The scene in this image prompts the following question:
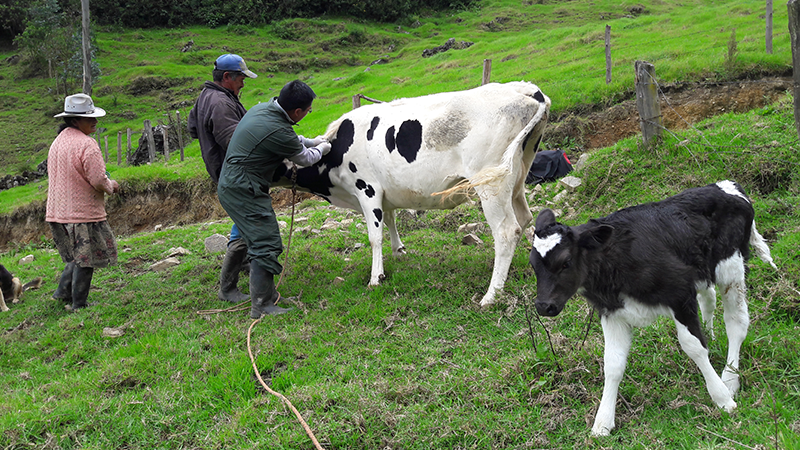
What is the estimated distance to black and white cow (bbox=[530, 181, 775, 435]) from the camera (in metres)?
3.19

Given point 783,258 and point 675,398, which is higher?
point 783,258

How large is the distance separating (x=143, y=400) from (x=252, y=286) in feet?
6.12

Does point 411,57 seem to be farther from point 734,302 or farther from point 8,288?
point 734,302

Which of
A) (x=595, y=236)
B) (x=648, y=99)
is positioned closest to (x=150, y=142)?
(x=648, y=99)

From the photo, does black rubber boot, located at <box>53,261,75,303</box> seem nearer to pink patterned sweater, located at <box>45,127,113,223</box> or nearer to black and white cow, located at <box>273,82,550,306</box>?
pink patterned sweater, located at <box>45,127,113,223</box>

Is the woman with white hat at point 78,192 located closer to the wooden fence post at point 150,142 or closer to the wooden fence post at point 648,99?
the wooden fence post at point 648,99

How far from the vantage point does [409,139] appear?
6.38 meters

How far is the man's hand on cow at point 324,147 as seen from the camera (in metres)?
6.61

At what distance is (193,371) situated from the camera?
480 cm

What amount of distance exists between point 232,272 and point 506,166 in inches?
148

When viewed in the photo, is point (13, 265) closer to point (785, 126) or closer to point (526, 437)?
point (526, 437)

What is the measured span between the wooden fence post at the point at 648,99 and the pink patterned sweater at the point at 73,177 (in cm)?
708

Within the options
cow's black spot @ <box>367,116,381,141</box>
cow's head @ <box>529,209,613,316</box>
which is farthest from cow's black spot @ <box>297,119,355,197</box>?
cow's head @ <box>529,209,613,316</box>

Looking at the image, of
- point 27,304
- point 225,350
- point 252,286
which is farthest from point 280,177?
point 27,304
